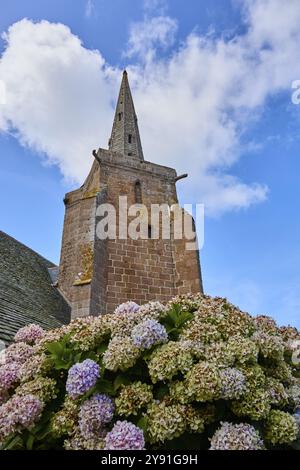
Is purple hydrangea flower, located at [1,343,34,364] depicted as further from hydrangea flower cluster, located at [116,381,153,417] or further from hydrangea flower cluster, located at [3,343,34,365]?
hydrangea flower cluster, located at [116,381,153,417]

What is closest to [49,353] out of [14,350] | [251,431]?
[14,350]

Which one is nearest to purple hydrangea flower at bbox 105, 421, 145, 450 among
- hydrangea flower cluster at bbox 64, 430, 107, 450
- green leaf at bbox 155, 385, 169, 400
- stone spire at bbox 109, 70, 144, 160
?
hydrangea flower cluster at bbox 64, 430, 107, 450

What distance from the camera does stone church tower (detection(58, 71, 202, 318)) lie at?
980cm

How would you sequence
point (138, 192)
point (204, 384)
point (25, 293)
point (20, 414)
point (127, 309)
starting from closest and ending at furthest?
point (204, 384)
point (20, 414)
point (127, 309)
point (25, 293)
point (138, 192)

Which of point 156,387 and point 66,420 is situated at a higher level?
point 156,387

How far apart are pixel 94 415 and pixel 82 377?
231mm

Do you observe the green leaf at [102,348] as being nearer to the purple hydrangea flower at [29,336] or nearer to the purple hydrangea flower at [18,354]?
the purple hydrangea flower at [18,354]

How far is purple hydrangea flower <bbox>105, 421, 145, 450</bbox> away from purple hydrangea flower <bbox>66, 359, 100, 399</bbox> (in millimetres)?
326

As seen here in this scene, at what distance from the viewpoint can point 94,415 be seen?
7.38ft

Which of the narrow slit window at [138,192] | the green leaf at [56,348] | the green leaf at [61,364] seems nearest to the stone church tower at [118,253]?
the narrow slit window at [138,192]

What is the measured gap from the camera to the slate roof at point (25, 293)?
6.85 metres

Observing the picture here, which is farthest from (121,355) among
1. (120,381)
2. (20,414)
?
(20,414)

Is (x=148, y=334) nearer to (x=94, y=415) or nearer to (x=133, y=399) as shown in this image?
(x=133, y=399)

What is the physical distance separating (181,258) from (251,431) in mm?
9329
